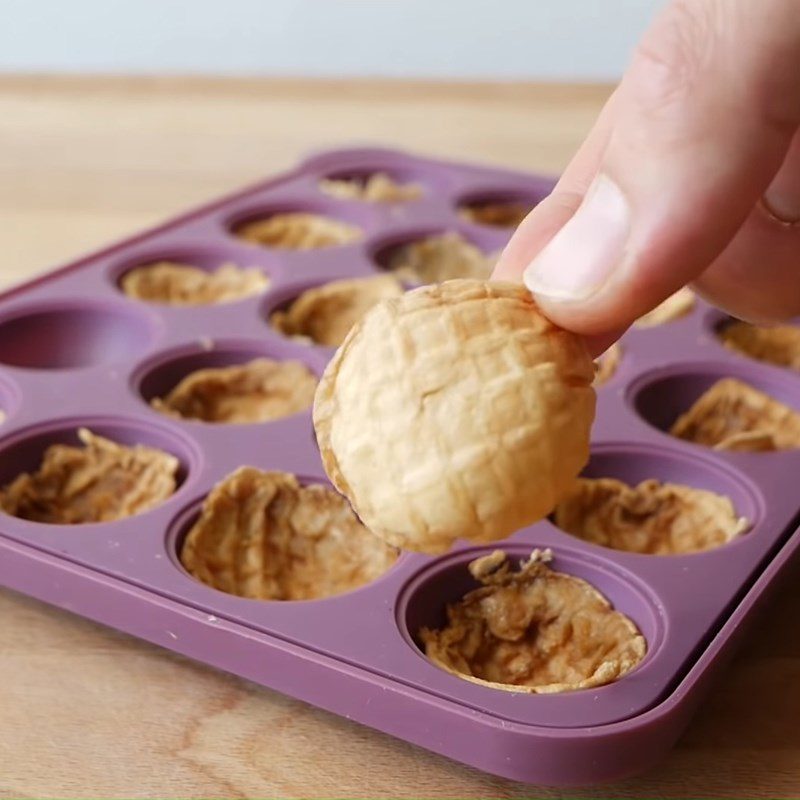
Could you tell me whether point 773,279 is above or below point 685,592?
above

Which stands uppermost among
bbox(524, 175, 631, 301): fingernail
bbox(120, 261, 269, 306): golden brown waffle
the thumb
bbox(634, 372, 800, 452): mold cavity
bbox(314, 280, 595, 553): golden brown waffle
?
the thumb

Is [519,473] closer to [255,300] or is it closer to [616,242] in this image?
[616,242]

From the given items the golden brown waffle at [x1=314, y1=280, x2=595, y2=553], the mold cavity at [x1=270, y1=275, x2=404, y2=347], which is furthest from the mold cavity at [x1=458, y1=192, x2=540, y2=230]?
the golden brown waffle at [x1=314, y1=280, x2=595, y2=553]

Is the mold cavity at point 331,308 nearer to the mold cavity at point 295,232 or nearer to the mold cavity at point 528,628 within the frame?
the mold cavity at point 295,232

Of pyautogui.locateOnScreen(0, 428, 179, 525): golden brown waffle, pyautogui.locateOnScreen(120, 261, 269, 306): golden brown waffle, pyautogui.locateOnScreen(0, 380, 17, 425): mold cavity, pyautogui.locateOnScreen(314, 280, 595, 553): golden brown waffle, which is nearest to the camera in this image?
pyautogui.locateOnScreen(314, 280, 595, 553): golden brown waffle

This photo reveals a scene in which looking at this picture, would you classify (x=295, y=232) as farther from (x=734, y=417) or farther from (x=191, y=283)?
(x=734, y=417)

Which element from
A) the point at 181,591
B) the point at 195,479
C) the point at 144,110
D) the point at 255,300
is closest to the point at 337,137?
the point at 144,110

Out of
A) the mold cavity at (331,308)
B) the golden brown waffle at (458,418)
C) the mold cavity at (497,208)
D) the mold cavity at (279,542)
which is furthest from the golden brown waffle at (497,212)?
the golden brown waffle at (458,418)

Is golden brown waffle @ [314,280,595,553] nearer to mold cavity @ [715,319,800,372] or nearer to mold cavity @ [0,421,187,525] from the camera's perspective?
mold cavity @ [0,421,187,525]

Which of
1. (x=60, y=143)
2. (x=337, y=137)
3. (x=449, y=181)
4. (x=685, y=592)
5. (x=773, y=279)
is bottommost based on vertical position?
(x=60, y=143)
